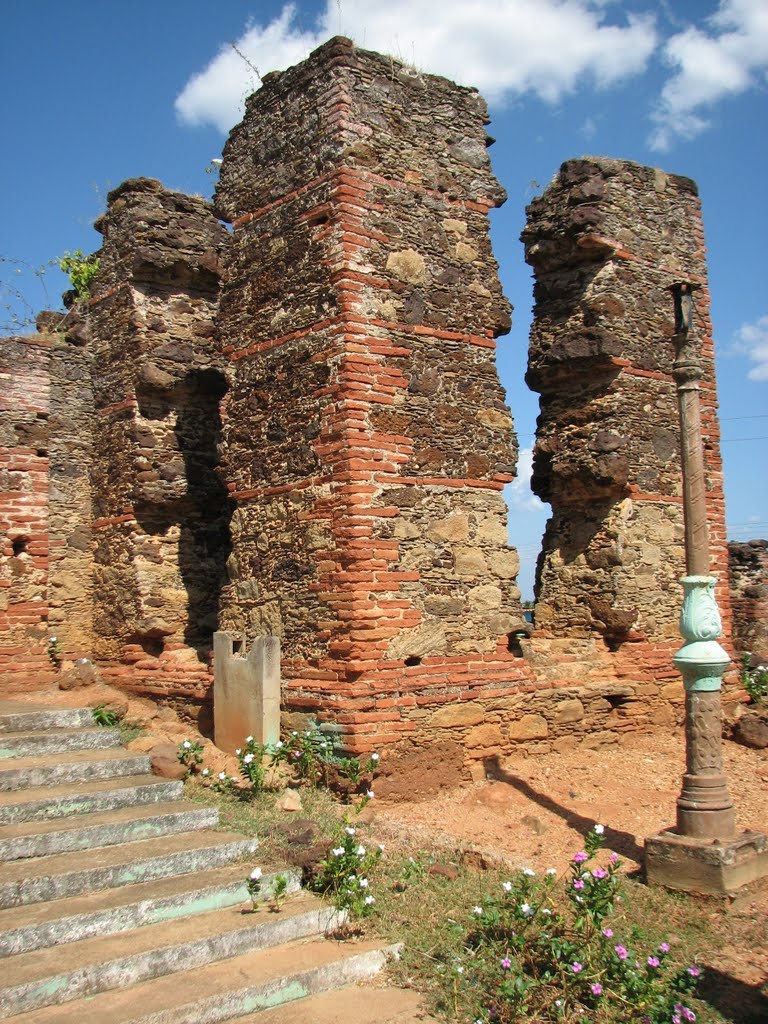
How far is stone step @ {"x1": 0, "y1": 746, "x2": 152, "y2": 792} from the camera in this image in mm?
6332

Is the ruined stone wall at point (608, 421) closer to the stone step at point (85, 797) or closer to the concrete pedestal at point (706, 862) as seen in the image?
the concrete pedestal at point (706, 862)

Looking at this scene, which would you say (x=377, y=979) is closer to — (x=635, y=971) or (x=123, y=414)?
(x=635, y=971)

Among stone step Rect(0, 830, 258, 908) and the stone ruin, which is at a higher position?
the stone ruin

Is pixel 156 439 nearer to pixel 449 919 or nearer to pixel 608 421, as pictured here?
pixel 608 421

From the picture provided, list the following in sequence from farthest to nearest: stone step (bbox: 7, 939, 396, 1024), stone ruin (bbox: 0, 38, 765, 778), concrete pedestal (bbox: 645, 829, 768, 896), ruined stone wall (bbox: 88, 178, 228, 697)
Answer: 1. ruined stone wall (bbox: 88, 178, 228, 697)
2. stone ruin (bbox: 0, 38, 765, 778)
3. concrete pedestal (bbox: 645, 829, 768, 896)
4. stone step (bbox: 7, 939, 396, 1024)

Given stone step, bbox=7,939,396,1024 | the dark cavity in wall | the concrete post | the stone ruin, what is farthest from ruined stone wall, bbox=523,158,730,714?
stone step, bbox=7,939,396,1024

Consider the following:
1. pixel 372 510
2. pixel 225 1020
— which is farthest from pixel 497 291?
pixel 225 1020

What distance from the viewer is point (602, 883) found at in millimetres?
5004

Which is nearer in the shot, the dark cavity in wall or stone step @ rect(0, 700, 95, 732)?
stone step @ rect(0, 700, 95, 732)

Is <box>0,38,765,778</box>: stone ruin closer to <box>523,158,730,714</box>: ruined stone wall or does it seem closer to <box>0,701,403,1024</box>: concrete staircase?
<box>523,158,730,714</box>: ruined stone wall

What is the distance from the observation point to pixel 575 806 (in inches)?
298

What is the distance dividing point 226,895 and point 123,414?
633 centimetres

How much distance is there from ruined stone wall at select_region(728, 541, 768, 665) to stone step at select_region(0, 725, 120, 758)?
795 centimetres

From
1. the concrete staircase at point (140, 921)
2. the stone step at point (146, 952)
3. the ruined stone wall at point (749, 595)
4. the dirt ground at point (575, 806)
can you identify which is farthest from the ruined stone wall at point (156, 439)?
the ruined stone wall at point (749, 595)
